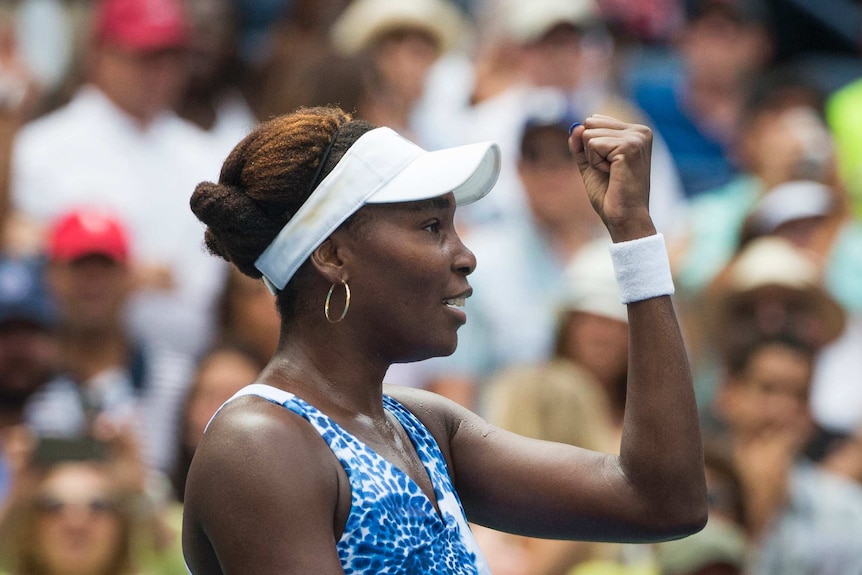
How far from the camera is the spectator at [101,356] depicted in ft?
16.6

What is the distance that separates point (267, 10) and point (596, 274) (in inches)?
125

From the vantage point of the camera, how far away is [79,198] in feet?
19.1

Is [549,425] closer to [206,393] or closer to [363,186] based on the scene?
[206,393]

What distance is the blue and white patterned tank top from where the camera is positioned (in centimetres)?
236

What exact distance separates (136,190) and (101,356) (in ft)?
3.17

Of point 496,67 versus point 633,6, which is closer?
point 496,67

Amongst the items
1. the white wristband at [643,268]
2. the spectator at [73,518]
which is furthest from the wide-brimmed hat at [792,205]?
the white wristband at [643,268]

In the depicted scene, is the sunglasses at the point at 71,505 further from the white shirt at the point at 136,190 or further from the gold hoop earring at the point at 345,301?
the gold hoop earring at the point at 345,301

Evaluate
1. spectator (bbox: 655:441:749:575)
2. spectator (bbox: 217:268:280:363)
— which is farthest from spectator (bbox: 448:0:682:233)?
spectator (bbox: 655:441:749:575)

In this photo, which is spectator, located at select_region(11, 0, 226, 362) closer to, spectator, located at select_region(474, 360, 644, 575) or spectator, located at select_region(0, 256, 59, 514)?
spectator, located at select_region(0, 256, 59, 514)

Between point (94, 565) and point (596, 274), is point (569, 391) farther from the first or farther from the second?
point (94, 565)

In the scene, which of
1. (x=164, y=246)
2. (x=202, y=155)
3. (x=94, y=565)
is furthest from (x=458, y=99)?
(x=94, y=565)

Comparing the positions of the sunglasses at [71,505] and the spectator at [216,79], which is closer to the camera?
the sunglasses at [71,505]

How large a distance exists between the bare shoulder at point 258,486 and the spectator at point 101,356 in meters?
2.72
